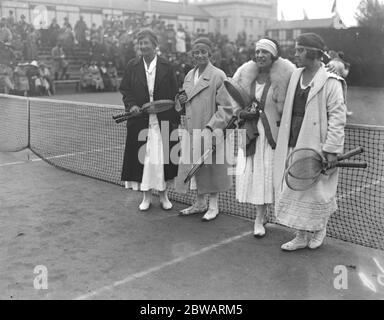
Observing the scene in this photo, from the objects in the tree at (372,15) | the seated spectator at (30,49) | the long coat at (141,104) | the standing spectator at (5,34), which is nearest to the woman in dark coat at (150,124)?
the long coat at (141,104)

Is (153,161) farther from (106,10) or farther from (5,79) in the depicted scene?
(106,10)

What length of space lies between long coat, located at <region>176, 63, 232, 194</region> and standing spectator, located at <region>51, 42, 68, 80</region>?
2111 centimetres

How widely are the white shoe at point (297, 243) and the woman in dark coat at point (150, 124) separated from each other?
1928 mm

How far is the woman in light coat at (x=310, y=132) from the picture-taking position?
505 cm

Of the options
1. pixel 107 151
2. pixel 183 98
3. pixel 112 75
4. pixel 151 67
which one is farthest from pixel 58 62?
pixel 183 98

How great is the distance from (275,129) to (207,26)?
43.2 meters

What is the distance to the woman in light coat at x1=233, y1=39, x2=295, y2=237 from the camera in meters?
5.51

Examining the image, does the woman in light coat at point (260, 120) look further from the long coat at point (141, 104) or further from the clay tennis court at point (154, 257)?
the long coat at point (141, 104)

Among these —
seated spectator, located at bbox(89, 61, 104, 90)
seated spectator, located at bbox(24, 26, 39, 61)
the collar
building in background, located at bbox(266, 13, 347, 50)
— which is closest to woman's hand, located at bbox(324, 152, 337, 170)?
the collar

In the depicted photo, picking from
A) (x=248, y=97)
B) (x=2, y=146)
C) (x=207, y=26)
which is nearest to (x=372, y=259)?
(x=248, y=97)

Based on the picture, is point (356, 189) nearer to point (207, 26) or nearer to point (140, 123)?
point (140, 123)

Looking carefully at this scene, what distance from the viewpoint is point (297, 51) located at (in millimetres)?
5230
